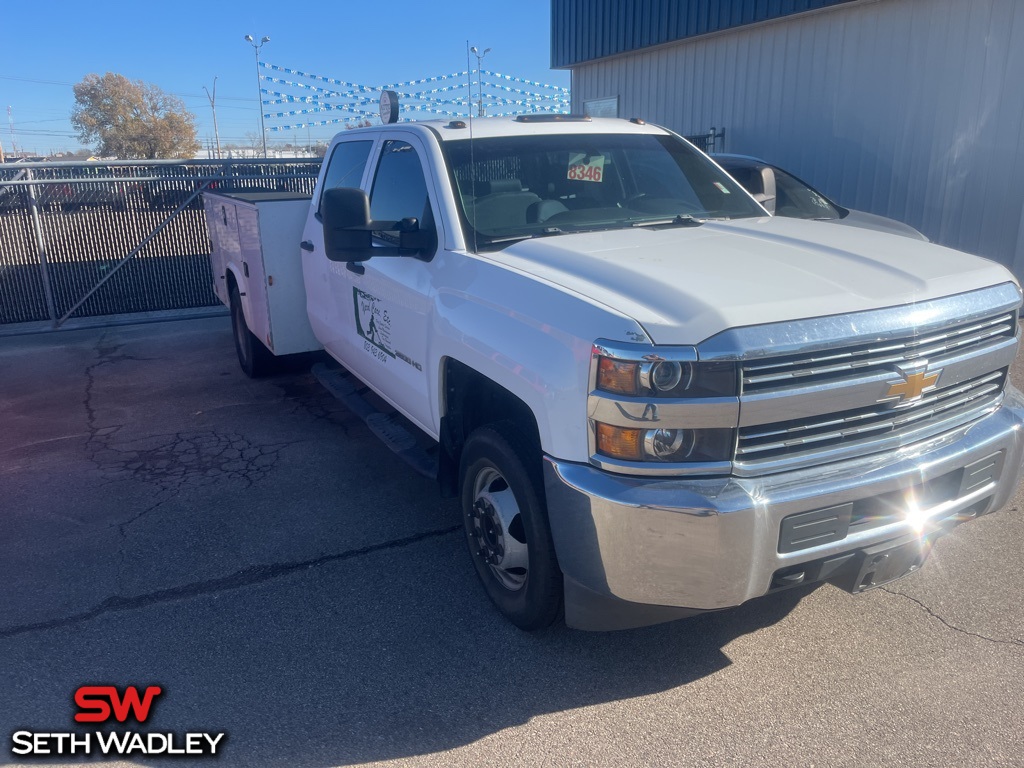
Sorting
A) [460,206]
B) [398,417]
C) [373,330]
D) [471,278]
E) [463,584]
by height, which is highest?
[460,206]

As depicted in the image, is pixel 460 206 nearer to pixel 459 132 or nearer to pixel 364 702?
pixel 459 132

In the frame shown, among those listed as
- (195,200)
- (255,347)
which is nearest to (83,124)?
(195,200)

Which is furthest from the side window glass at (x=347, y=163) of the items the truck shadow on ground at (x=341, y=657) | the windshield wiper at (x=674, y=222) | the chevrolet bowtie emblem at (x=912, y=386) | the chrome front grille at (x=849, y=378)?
the chevrolet bowtie emblem at (x=912, y=386)

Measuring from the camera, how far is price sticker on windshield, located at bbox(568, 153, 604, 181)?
4.20 metres

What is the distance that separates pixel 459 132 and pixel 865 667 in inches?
121

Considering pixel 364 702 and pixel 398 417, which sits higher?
pixel 398 417

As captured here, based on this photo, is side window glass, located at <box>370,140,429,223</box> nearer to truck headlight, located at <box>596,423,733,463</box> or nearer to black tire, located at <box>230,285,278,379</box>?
truck headlight, located at <box>596,423,733,463</box>

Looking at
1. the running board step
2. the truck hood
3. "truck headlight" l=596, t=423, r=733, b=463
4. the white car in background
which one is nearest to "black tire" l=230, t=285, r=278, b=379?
the running board step

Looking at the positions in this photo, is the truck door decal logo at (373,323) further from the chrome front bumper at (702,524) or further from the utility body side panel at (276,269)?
the chrome front bumper at (702,524)

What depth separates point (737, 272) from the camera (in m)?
2.99

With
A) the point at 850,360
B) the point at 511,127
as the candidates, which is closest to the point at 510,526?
the point at 850,360

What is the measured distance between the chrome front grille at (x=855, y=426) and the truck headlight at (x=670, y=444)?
0.22 ft

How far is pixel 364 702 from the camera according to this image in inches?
119

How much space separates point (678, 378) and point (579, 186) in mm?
1894
